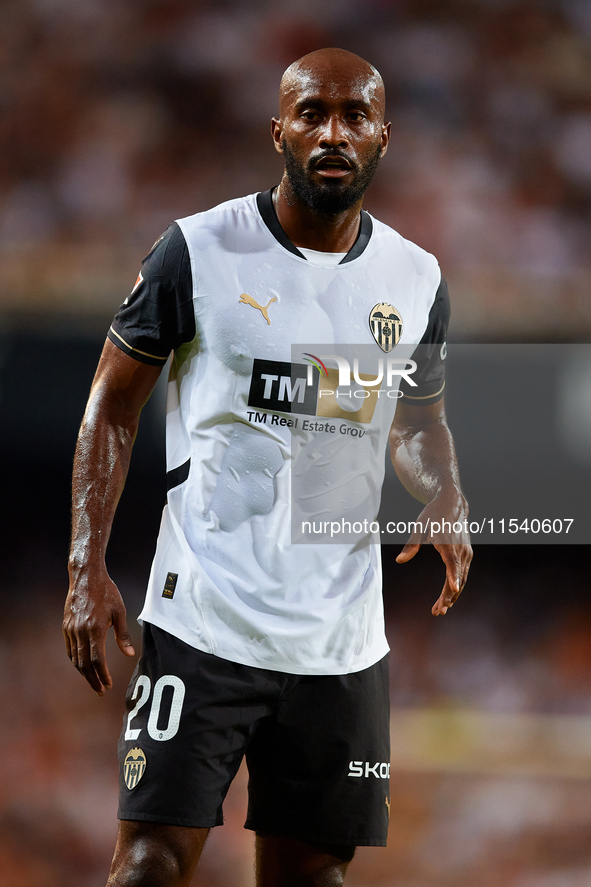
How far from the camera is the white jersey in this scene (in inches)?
53.4

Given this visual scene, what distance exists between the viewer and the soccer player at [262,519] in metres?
1.29

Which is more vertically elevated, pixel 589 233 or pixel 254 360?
pixel 589 233

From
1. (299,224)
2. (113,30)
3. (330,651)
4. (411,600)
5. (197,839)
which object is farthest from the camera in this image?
(411,600)

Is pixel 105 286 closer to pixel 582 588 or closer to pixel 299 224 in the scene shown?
pixel 299 224

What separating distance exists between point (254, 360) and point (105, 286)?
2.00 m

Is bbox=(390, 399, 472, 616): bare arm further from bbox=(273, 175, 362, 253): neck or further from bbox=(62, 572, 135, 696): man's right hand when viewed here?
bbox=(62, 572, 135, 696): man's right hand

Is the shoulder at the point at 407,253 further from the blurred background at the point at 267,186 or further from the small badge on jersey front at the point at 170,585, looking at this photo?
the blurred background at the point at 267,186

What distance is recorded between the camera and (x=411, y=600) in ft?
11.7

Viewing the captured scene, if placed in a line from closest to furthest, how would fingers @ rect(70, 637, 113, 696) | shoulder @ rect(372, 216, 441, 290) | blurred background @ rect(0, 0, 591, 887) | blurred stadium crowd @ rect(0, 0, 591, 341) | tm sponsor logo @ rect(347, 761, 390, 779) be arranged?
fingers @ rect(70, 637, 113, 696)
tm sponsor logo @ rect(347, 761, 390, 779)
shoulder @ rect(372, 216, 441, 290)
blurred background @ rect(0, 0, 591, 887)
blurred stadium crowd @ rect(0, 0, 591, 341)

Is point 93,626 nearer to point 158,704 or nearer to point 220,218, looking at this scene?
point 158,704

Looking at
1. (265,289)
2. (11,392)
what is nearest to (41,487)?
(11,392)

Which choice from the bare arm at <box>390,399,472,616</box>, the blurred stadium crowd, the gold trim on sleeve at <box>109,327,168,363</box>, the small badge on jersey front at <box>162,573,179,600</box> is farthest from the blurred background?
the small badge on jersey front at <box>162,573,179,600</box>

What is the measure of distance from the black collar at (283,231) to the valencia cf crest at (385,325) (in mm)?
103

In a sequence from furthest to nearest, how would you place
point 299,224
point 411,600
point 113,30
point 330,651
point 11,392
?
1. point 411,600
2. point 113,30
3. point 11,392
4. point 299,224
5. point 330,651
